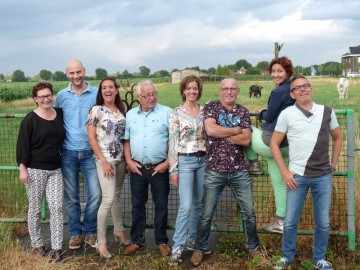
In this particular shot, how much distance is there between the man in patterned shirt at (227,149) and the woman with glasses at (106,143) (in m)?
0.96

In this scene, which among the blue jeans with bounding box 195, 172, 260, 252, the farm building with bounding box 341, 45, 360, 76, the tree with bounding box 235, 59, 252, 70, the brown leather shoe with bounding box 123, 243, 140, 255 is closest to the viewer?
the blue jeans with bounding box 195, 172, 260, 252

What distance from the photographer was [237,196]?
4.65 metres

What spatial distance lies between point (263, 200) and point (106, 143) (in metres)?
1.91

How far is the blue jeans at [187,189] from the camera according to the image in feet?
15.1

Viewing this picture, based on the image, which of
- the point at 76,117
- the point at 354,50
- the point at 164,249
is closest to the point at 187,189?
the point at 164,249

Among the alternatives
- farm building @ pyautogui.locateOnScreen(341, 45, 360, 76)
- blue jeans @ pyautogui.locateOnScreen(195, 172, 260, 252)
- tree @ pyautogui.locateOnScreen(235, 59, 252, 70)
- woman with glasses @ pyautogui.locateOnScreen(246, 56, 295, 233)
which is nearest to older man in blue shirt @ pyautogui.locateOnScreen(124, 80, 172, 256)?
blue jeans @ pyautogui.locateOnScreen(195, 172, 260, 252)

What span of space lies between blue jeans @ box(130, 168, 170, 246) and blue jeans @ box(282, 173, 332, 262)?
4.09 ft

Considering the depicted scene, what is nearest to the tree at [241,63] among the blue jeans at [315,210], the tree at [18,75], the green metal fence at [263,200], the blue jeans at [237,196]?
the tree at [18,75]

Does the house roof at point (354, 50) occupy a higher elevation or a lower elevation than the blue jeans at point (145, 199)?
higher

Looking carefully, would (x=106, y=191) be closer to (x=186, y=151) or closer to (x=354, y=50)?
(x=186, y=151)

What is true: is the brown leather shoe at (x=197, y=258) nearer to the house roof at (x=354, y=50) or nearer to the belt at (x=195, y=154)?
the belt at (x=195, y=154)

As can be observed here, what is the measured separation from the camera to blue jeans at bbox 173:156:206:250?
462 centimetres

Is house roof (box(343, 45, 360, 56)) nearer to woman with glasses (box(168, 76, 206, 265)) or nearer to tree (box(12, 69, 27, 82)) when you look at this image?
tree (box(12, 69, 27, 82))

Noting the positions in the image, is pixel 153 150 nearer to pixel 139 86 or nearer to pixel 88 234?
pixel 139 86
